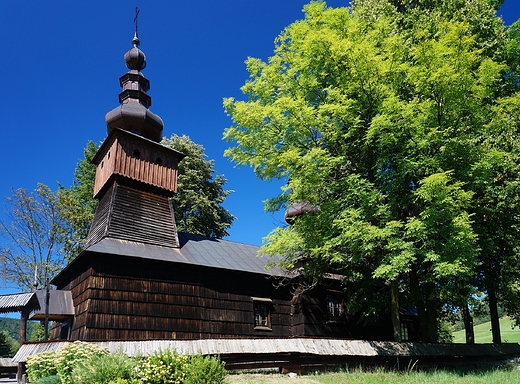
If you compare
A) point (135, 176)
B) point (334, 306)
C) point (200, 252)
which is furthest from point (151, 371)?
point (334, 306)

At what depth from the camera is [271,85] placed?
15.5 metres

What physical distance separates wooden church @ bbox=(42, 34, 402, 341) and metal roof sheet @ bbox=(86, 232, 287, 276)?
0.18 feet

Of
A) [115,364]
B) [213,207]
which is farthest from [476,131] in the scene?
[213,207]

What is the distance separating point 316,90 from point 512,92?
9563 mm

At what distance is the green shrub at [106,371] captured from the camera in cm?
799

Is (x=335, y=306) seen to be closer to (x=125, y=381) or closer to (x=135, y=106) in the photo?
(x=135, y=106)

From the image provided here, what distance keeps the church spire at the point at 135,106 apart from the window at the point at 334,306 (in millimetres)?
11274

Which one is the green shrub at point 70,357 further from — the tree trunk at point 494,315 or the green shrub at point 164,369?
the tree trunk at point 494,315

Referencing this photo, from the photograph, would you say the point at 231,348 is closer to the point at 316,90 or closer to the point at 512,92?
the point at 316,90

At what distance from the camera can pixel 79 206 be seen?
102 ft

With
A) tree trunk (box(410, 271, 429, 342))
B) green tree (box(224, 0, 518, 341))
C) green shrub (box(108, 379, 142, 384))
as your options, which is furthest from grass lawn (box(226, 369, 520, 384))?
tree trunk (box(410, 271, 429, 342))

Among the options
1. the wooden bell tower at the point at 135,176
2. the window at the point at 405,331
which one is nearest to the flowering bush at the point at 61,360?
the wooden bell tower at the point at 135,176

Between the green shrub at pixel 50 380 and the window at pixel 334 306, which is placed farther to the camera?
the window at pixel 334 306

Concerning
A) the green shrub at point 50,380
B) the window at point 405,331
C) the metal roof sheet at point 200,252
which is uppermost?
the metal roof sheet at point 200,252
